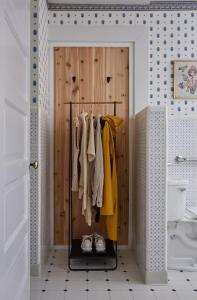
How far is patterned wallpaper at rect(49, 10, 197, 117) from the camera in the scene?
309 cm

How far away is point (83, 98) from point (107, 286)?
5.90 ft

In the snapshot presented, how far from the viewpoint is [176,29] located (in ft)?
10.2

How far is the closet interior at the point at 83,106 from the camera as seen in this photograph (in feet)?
10.1

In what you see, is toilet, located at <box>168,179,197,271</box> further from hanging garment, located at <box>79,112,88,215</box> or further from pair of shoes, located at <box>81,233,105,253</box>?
hanging garment, located at <box>79,112,88,215</box>

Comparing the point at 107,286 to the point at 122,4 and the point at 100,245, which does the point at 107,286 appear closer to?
the point at 100,245

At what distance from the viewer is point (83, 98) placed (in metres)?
3.09

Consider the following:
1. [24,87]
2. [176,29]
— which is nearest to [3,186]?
[24,87]

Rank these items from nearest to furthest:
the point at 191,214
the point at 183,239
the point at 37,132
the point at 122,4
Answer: the point at 37,132
the point at 183,239
the point at 191,214
the point at 122,4

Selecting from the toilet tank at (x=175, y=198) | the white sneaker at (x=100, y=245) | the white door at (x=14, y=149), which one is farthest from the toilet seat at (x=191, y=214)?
the white door at (x=14, y=149)

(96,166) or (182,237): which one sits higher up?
(96,166)

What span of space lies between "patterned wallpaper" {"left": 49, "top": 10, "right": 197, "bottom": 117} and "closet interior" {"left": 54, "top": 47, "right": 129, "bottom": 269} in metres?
0.29

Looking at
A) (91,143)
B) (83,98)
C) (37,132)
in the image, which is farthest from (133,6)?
(37,132)

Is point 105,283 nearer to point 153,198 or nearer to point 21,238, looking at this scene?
point 153,198

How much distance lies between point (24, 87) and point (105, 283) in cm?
168
